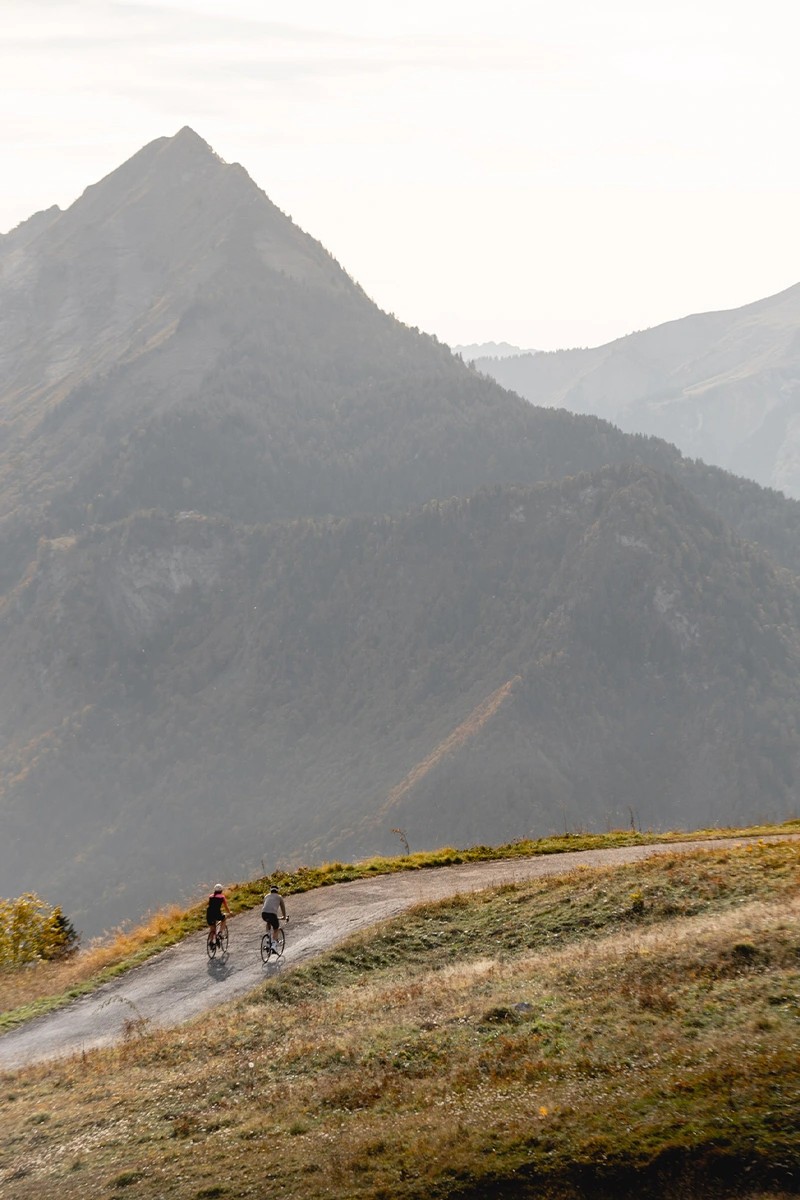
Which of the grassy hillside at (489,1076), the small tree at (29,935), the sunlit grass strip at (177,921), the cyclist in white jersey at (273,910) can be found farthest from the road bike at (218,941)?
the small tree at (29,935)

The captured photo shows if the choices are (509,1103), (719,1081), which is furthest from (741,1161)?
(509,1103)

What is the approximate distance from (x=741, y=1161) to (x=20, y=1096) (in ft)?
49.9

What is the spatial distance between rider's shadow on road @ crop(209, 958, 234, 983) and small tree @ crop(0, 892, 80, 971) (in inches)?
360

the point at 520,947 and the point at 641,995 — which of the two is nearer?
the point at 641,995

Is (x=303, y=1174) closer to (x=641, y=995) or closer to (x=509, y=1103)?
(x=509, y=1103)

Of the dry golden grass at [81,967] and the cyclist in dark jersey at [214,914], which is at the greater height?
the cyclist in dark jersey at [214,914]

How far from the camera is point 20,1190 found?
1741 cm

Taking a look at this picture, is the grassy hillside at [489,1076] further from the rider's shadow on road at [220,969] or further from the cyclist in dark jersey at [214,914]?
the cyclist in dark jersey at [214,914]

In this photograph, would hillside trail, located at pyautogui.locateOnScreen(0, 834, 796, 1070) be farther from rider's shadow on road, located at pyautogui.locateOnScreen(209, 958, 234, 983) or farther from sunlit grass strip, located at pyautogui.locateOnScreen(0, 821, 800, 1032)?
sunlit grass strip, located at pyautogui.locateOnScreen(0, 821, 800, 1032)

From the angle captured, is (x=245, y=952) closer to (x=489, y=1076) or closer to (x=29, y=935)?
(x=29, y=935)

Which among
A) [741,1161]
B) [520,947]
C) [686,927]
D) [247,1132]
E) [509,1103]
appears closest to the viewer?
[741,1161]

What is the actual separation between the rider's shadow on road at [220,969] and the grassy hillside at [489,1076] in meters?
2.88

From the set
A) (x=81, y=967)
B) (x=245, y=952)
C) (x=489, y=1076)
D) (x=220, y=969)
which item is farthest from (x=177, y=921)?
(x=489, y=1076)

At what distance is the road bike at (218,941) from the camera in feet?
103
